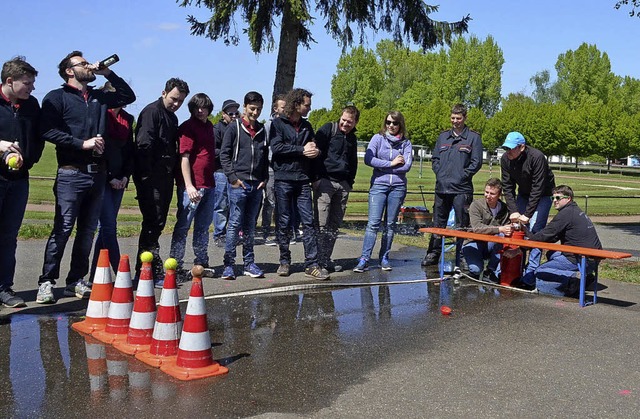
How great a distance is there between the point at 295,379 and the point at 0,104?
3.65m

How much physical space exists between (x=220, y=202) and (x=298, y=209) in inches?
109

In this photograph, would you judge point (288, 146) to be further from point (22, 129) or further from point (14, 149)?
point (14, 149)

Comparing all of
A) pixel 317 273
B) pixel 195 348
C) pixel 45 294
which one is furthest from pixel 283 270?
pixel 195 348

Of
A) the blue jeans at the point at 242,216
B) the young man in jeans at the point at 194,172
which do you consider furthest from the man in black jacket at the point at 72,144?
the blue jeans at the point at 242,216

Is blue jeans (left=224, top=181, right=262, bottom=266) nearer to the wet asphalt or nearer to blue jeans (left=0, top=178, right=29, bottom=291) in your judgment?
the wet asphalt

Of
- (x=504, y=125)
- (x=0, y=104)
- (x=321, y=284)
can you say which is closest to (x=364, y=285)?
(x=321, y=284)

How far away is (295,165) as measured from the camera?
8633 millimetres

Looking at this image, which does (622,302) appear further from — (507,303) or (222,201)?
(222,201)

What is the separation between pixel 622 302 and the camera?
7.97 m

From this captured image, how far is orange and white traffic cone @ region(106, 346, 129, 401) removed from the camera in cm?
463

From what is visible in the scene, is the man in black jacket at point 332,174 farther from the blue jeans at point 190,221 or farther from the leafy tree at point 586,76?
the leafy tree at point 586,76

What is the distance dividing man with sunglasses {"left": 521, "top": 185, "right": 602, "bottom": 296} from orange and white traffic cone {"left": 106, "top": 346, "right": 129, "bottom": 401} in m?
4.94

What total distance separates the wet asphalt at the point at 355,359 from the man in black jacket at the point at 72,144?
0.42 m

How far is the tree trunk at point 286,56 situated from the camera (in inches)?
586
